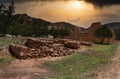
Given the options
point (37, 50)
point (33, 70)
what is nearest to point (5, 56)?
point (37, 50)

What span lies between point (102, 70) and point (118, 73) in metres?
1.53

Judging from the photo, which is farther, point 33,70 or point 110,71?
point 33,70

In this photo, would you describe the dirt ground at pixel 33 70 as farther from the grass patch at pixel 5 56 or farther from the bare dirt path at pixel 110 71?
the grass patch at pixel 5 56

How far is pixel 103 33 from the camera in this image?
5912cm

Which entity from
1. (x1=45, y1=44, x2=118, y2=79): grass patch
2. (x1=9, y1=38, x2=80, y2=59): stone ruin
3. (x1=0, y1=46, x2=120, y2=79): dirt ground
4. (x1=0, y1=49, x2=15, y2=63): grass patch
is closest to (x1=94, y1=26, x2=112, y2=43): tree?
(x1=9, y1=38, x2=80, y2=59): stone ruin

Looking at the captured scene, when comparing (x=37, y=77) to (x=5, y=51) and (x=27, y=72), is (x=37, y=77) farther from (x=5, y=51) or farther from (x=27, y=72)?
(x=5, y=51)

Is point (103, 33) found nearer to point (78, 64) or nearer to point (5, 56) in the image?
point (5, 56)

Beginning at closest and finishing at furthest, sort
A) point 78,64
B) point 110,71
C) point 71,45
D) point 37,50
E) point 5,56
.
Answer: point 110,71, point 78,64, point 5,56, point 37,50, point 71,45

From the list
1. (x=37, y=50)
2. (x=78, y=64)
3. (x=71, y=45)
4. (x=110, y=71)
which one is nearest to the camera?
(x=110, y=71)

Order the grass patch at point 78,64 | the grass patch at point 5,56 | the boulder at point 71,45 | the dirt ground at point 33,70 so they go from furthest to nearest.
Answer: the boulder at point 71,45 < the grass patch at point 5,56 < the grass patch at point 78,64 < the dirt ground at point 33,70

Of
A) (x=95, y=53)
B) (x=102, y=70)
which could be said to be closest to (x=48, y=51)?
(x=95, y=53)

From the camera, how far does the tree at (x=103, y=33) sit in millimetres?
58875

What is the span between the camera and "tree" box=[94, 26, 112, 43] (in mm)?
58875

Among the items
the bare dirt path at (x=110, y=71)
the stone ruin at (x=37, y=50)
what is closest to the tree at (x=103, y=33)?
the stone ruin at (x=37, y=50)
